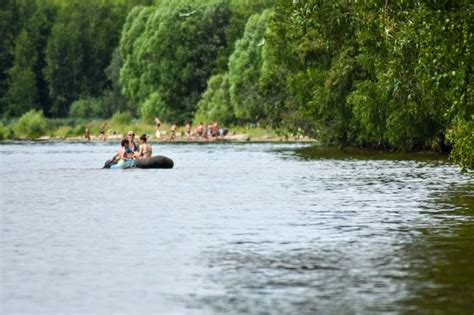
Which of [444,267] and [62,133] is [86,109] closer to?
[62,133]

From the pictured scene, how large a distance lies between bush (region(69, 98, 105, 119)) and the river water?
122998mm

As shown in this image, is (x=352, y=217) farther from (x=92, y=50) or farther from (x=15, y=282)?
(x=92, y=50)

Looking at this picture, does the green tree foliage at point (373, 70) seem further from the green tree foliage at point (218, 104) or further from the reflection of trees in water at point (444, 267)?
the green tree foliage at point (218, 104)

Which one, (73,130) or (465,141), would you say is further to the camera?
(73,130)

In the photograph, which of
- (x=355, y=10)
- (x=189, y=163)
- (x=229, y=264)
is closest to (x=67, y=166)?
(x=189, y=163)

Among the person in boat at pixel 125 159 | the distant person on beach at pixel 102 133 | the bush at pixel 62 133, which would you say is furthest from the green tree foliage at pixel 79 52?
the person in boat at pixel 125 159

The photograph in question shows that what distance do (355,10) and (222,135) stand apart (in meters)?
68.4

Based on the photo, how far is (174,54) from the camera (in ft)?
442

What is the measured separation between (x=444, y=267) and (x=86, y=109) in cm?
14917

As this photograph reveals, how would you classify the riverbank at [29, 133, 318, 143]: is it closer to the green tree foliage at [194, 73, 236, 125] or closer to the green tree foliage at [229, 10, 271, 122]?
the green tree foliage at [229, 10, 271, 122]

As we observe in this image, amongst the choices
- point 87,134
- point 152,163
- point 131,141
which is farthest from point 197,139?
point 131,141

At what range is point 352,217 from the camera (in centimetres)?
2866

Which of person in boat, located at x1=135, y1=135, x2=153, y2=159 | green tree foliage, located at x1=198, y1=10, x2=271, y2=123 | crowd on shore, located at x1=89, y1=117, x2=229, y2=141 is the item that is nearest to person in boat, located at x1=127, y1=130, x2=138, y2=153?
person in boat, located at x1=135, y1=135, x2=153, y2=159

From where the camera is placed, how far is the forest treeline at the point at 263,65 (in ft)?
107
